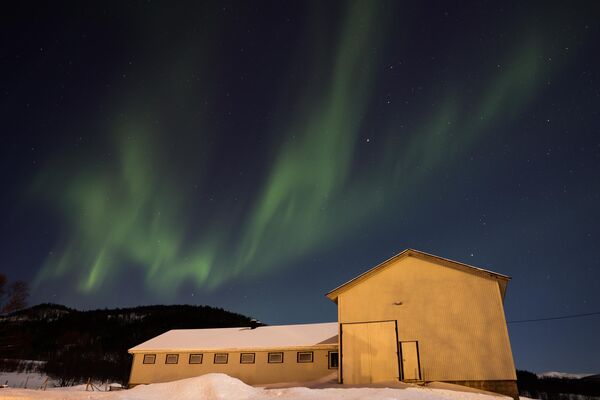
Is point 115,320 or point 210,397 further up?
point 115,320

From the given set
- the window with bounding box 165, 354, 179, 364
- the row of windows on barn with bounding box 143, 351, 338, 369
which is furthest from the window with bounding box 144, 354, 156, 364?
the window with bounding box 165, 354, 179, 364

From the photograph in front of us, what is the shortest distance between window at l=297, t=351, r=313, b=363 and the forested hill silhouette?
69.7m

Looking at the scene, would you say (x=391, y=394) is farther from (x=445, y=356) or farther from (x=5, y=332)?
(x=5, y=332)

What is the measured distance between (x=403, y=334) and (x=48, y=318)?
490 feet

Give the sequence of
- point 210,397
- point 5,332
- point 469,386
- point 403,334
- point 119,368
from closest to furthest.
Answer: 1. point 210,397
2. point 469,386
3. point 403,334
4. point 5,332
5. point 119,368

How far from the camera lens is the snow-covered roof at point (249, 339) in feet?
94.7

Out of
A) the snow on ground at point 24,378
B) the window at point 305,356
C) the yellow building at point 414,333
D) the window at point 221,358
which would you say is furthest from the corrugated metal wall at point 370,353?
the snow on ground at point 24,378

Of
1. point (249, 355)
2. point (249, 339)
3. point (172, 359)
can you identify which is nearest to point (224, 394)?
point (249, 355)

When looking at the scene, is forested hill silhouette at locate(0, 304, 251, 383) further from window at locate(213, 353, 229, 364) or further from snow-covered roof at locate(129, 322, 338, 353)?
window at locate(213, 353, 229, 364)

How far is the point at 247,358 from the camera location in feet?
95.7

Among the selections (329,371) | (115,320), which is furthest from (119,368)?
(329,371)

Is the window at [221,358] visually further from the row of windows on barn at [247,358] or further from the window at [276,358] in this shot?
the window at [276,358]

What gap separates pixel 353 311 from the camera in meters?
24.2

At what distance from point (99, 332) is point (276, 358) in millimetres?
129189
